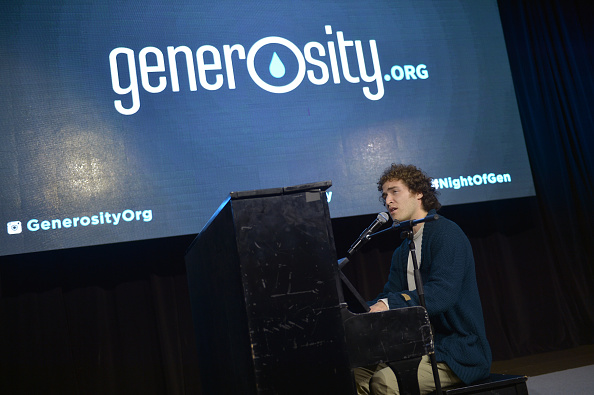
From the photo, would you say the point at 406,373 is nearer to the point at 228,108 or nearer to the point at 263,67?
the point at 228,108

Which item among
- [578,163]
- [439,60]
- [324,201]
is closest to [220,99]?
[439,60]

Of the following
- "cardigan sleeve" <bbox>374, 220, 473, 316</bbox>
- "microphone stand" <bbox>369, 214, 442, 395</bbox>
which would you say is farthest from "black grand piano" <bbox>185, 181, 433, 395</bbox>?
"cardigan sleeve" <bbox>374, 220, 473, 316</bbox>

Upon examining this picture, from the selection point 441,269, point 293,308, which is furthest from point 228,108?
point 293,308

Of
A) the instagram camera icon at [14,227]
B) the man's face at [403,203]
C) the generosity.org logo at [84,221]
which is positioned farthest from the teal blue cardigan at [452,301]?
the instagram camera icon at [14,227]

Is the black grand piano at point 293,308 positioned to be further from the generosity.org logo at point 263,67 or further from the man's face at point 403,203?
the generosity.org logo at point 263,67

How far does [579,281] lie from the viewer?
466 cm

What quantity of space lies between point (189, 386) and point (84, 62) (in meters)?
2.15

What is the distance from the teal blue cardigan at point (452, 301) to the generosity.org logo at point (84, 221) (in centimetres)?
175

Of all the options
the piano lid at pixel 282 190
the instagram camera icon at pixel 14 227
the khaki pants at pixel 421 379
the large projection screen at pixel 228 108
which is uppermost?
the large projection screen at pixel 228 108

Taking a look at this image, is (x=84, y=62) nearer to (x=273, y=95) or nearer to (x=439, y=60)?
(x=273, y=95)

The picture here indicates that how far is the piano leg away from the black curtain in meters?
2.37

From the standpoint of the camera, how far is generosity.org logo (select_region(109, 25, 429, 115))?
11.4 ft

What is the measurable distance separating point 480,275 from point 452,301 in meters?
2.59

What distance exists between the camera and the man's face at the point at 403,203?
8.29 ft
